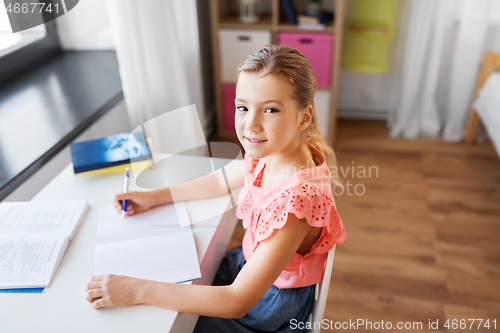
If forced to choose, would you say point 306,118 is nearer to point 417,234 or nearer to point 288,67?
point 288,67

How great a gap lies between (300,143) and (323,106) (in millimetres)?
1672

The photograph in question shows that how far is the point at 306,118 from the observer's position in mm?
909

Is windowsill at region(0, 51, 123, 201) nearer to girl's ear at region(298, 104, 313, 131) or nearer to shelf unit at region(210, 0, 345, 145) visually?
shelf unit at region(210, 0, 345, 145)

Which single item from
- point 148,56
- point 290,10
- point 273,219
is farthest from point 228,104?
point 273,219

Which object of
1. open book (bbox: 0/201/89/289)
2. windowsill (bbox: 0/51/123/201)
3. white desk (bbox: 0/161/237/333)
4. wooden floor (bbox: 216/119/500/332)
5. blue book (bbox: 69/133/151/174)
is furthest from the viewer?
wooden floor (bbox: 216/119/500/332)

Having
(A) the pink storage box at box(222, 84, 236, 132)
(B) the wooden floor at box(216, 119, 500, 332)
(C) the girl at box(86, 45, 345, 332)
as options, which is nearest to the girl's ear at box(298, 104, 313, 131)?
(C) the girl at box(86, 45, 345, 332)

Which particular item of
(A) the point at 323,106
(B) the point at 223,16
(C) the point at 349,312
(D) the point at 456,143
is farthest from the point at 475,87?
(C) the point at 349,312

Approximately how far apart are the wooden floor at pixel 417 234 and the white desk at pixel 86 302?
0.76 metres

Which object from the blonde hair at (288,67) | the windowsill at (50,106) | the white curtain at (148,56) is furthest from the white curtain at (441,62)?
the blonde hair at (288,67)

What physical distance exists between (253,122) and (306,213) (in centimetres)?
22

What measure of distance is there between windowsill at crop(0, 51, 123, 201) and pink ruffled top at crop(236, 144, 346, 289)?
81 cm

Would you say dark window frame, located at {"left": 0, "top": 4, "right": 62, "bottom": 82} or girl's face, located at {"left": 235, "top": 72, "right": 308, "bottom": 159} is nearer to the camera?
girl's face, located at {"left": 235, "top": 72, "right": 308, "bottom": 159}

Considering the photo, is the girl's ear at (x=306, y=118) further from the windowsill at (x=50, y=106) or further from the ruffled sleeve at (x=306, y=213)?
the windowsill at (x=50, y=106)

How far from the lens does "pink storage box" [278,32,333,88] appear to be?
237 centimetres
